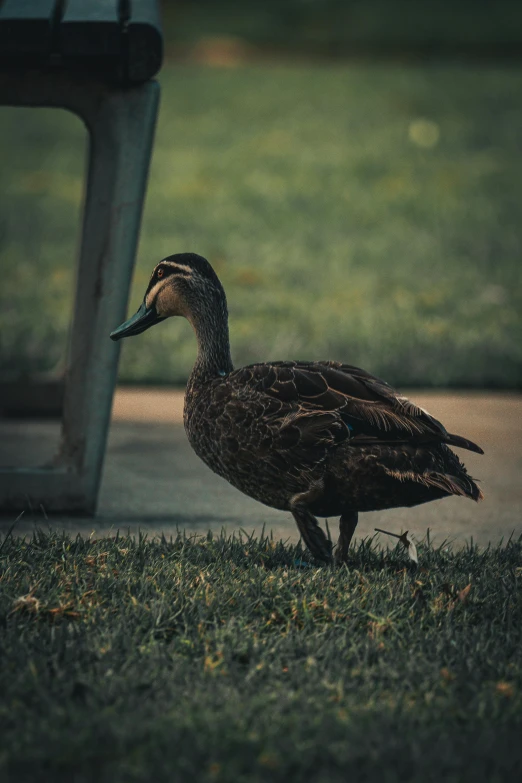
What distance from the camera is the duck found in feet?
13.9

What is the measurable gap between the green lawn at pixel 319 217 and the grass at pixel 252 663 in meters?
3.84

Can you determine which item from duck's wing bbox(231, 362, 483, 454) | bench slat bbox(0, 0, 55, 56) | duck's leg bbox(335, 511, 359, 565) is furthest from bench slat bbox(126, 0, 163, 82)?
duck's leg bbox(335, 511, 359, 565)

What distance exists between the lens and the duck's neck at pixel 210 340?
463 centimetres

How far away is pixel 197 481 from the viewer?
20.0 feet

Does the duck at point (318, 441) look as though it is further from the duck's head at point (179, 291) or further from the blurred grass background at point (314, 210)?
the blurred grass background at point (314, 210)

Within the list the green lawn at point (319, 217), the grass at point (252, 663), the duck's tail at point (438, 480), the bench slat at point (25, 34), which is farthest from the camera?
the green lawn at point (319, 217)

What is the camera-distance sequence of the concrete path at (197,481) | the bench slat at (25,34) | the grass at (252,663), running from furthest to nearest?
the concrete path at (197,481) → the bench slat at (25,34) → the grass at (252,663)

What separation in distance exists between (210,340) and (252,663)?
55.4 inches

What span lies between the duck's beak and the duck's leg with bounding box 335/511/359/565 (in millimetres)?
990

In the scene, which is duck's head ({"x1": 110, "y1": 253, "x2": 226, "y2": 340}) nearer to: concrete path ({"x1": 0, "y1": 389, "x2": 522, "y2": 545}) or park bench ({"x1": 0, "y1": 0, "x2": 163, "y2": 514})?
park bench ({"x1": 0, "y1": 0, "x2": 163, "y2": 514})

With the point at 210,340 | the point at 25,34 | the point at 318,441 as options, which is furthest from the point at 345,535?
the point at 25,34

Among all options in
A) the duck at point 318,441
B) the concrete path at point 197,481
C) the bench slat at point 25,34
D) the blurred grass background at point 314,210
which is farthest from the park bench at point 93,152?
the blurred grass background at point 314,210

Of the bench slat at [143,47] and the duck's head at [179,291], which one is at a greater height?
the bench slat at [143,47]

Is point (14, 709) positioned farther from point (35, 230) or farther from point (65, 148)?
point (65, 148)
